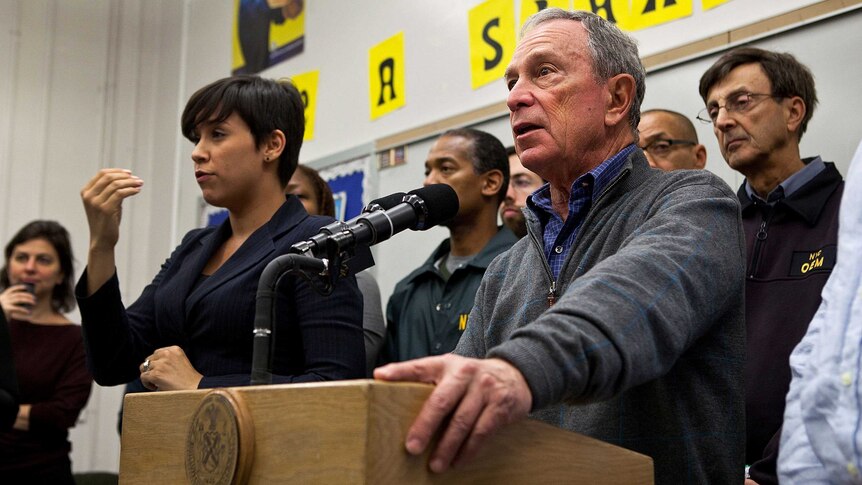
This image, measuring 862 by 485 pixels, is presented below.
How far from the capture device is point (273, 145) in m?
1.94

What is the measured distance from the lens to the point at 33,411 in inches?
125

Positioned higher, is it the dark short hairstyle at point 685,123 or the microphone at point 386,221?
the dark short hairstyle at point 685,123

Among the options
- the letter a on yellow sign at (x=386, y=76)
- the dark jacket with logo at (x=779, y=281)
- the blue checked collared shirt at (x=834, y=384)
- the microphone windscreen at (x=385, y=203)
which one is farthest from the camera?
the letter a on yellow sign at (x=386, y=76)

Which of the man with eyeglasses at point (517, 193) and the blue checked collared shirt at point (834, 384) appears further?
the man with eyeglasses at point (517, 193)

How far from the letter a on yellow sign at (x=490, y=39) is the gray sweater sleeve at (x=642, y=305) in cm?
203

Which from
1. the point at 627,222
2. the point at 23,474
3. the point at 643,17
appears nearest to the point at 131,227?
the point at 23,474

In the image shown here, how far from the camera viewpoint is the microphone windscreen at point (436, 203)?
130 cm

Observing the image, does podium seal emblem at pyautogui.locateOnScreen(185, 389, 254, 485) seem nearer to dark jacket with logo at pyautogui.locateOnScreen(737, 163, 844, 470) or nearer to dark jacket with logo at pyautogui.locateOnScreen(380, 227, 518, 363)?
dark jacket with logo at pyautogui.locateOnScreen(737, 163, 844, 470)

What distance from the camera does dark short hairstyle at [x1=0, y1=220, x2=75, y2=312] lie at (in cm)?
369

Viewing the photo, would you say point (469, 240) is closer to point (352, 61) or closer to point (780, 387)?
point (780, 387)

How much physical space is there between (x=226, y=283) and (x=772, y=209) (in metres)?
1.27

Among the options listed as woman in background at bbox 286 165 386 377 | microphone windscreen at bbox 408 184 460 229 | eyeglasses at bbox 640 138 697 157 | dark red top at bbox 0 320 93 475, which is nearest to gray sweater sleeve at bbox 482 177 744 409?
microphone windscreen at bbox 408 184 460 229

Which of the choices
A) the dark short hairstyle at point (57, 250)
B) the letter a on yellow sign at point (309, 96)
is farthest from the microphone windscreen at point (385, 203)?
the letter a on yellow sign at point (309, 96)

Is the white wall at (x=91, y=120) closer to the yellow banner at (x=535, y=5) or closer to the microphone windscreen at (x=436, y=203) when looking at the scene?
the yellow banner at (x=535, y=5)
